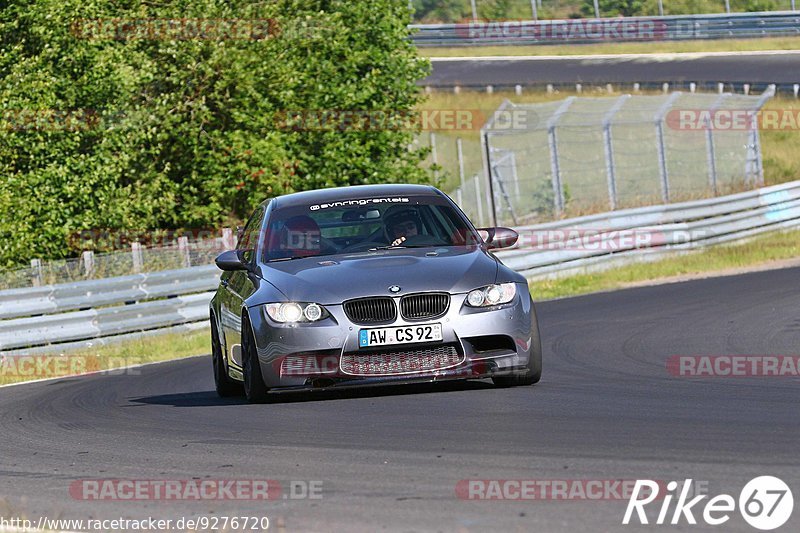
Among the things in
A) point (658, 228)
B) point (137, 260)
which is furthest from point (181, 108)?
point (658, 228)

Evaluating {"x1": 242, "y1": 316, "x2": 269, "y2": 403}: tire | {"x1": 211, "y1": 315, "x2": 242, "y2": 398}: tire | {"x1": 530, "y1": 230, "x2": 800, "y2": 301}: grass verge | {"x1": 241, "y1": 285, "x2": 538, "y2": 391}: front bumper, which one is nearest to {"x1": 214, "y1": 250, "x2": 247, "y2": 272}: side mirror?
{"x1": 242, "y1": 316, "x2": 269, "y2": 403}: tire

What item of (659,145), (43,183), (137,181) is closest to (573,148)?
(659,145)

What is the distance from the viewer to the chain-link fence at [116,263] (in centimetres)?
1933

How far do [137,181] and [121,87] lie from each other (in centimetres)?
239

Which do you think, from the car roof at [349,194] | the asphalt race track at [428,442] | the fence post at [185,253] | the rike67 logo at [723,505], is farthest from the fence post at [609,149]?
the rike67 logo at [723,505]

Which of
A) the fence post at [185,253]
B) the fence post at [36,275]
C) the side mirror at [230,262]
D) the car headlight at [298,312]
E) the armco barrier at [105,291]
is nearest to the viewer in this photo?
the car headlight at [298,312]

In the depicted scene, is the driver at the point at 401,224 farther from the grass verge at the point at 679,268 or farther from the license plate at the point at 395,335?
the grass verge at the point at 679,268

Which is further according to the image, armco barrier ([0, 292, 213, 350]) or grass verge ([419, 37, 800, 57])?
grass verge ([419, 37, 800, 57])

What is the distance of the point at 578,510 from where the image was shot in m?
5.48

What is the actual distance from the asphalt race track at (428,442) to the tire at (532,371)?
157 millimetres

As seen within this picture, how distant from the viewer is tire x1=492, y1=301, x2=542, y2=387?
9.55m

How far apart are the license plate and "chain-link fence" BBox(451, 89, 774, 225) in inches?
582

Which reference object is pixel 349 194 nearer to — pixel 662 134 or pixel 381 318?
pixel 381 318

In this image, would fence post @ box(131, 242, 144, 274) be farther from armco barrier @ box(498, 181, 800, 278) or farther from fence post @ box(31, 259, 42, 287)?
armco barrier @ box(498, 181, 800, 278)
